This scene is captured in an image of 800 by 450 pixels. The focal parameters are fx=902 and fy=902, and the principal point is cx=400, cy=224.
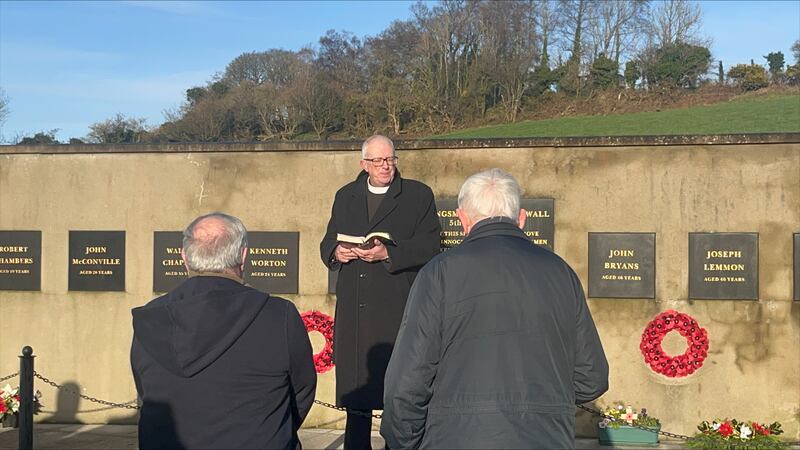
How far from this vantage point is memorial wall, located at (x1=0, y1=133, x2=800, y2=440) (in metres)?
7.66

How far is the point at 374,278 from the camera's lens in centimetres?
492

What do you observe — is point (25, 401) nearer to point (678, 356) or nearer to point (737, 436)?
point (678, 356)

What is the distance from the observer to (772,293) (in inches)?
300

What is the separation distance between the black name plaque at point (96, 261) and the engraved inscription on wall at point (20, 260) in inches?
13.6

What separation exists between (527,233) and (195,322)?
17.1ft

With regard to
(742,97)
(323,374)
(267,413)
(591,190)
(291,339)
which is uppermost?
(742,97)

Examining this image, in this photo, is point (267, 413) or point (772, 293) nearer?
point (267, 413)

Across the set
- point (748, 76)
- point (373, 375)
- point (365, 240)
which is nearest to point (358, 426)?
point (373, 375)

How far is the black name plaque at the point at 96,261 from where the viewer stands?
8609mm

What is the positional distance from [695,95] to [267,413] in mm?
35400

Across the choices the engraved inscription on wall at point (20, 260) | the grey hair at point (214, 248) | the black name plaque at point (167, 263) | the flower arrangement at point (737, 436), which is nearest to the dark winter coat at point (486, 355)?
the grey hair at point (214, 248)

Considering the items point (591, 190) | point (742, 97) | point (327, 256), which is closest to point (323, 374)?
point (591, 190)

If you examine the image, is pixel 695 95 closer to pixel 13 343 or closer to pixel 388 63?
pixel 388 63

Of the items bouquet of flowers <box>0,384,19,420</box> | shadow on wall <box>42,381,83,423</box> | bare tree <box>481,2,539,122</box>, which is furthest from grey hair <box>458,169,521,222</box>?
bare tree <box>481,2,539,122</box>
